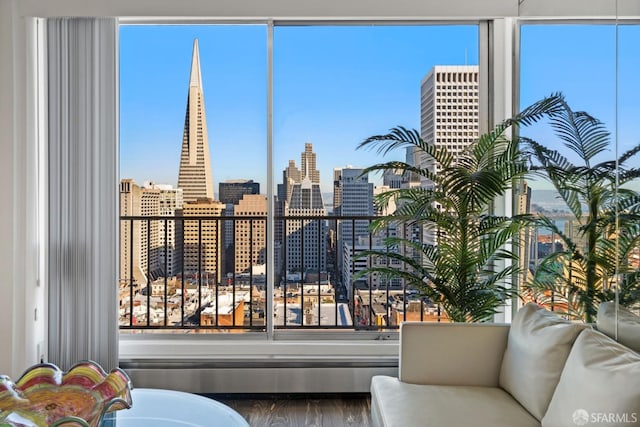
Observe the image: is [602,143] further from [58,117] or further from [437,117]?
[58,117]

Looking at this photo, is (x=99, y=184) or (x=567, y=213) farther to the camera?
(x=99, y=184)

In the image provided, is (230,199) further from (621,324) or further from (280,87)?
(621,324)

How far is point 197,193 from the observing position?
3.20m

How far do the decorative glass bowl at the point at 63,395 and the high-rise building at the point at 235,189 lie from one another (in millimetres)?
1625

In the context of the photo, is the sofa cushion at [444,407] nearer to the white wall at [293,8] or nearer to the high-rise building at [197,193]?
the high-rise building at [197,193]

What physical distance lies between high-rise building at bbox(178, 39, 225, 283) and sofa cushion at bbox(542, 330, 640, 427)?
2297 millimetres

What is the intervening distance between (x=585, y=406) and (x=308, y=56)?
2.51m

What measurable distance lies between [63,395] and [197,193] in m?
1.75

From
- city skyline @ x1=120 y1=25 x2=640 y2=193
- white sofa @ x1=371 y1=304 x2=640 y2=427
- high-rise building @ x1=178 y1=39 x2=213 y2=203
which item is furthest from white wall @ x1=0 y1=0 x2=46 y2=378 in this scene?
white sofa @ x1=371 y1=304 x2=640 y2=427

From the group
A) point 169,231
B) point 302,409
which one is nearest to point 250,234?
point 169,231

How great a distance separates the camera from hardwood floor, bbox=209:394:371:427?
263cm

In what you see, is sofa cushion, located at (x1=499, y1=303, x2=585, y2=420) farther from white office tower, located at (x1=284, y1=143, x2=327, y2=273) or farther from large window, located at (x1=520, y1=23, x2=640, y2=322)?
white office tower, located at (x1=284, y1=143, x2=327, y2=273)

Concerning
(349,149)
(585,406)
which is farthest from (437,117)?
(585,406)

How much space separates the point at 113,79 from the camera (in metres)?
2.87
